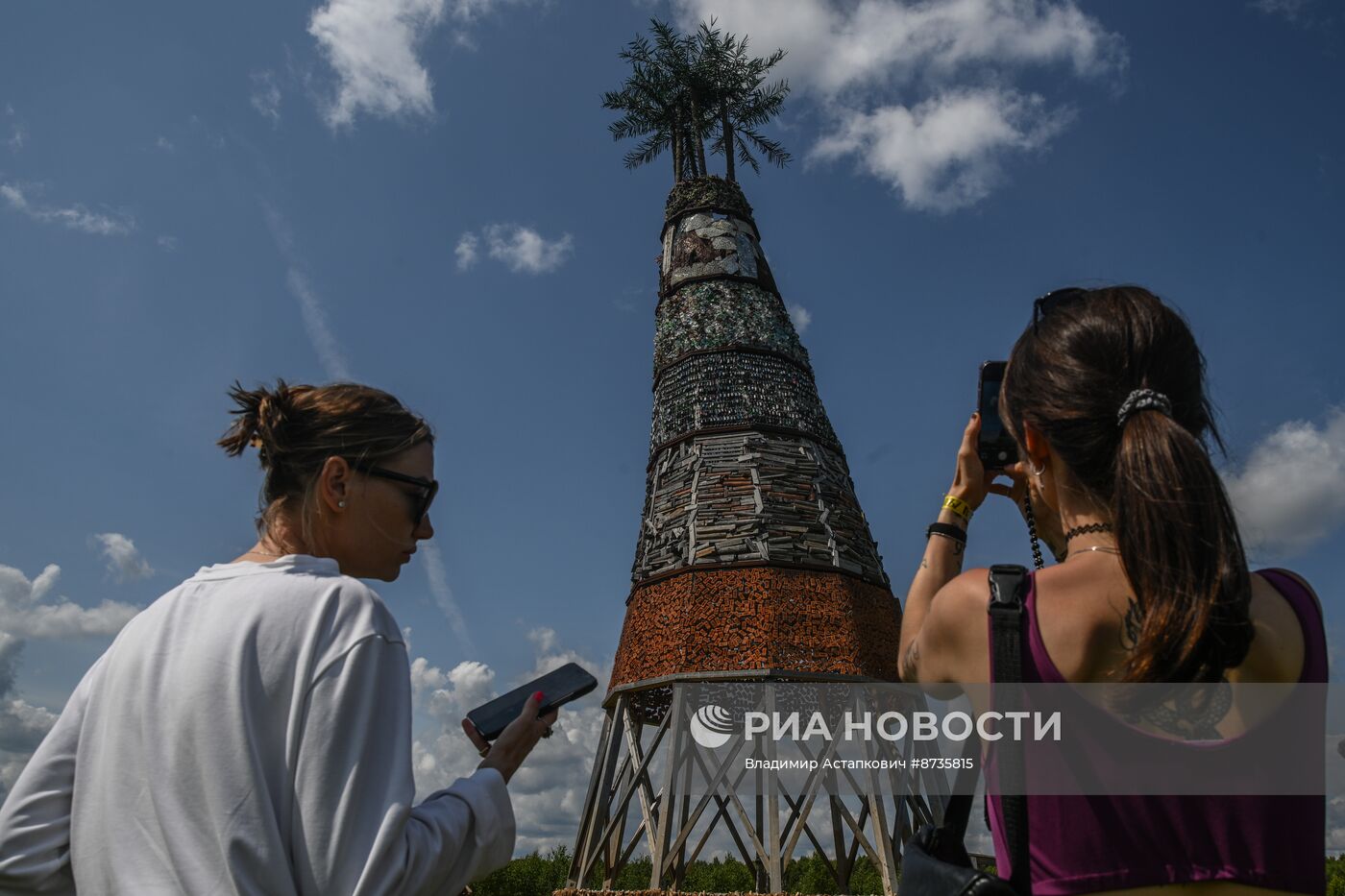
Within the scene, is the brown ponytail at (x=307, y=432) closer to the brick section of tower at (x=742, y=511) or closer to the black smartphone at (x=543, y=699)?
the black smartphone at (x=543, y=699)

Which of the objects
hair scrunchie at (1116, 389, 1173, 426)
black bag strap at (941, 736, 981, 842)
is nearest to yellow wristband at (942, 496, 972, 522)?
hair scrunchie at (1116, 389, 1173, 426)

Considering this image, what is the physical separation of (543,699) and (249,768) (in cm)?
84

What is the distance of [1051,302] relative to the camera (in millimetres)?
2002

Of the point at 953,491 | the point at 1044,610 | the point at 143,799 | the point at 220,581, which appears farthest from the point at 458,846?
the point at 953,491

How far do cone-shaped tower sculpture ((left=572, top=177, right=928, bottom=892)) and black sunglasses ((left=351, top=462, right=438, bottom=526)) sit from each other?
28.9 ft

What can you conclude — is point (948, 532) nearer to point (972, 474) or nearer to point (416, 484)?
point (972, 474)

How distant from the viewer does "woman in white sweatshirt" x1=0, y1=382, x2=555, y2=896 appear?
1.53 metres

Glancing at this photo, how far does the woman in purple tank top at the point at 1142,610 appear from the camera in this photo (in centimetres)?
159

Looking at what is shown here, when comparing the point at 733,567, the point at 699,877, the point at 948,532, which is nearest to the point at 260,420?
the point at 948,532

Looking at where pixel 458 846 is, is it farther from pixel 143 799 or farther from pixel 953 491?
A: pixel 953 491

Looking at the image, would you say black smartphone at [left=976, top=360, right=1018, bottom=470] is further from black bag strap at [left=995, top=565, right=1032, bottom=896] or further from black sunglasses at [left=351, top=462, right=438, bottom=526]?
black sunglasses at [left=351, top=462, right=438, bottom=526]

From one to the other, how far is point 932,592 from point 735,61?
669 inches

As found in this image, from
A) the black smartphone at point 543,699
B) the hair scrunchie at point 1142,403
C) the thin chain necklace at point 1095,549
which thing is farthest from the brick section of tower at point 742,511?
the hair scrunchie at point 1142,403

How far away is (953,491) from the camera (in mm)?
2340
